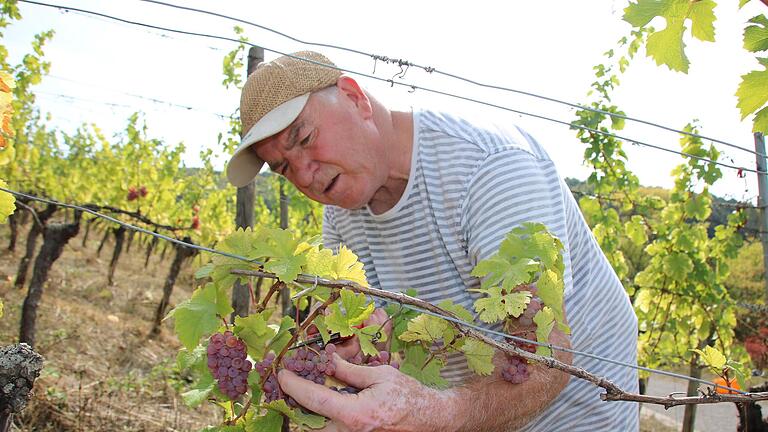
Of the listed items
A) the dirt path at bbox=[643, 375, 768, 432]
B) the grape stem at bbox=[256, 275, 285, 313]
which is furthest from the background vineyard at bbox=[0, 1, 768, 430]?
the grape stem at bbox=[256, 275, 285, 313]

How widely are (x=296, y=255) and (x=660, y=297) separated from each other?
5545 mm

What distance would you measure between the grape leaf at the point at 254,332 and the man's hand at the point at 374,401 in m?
0.13

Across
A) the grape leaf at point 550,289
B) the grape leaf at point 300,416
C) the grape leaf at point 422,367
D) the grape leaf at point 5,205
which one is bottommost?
Answer: the grape leaf at point 300,416

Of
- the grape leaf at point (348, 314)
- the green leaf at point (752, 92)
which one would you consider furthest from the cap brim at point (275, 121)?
the green leaf at point (752, 92)

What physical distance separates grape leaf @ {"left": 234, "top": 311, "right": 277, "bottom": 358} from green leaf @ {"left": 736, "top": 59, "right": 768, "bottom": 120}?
1028 millimetres

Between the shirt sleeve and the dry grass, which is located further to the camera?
the dry grass

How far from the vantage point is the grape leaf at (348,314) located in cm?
135

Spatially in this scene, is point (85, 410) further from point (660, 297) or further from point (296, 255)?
point (660, 297)

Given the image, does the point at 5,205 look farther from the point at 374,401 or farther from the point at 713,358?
the point at 713,358

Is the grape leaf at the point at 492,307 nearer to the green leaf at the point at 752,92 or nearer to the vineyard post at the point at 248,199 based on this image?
the green leaf at the point at 752,92

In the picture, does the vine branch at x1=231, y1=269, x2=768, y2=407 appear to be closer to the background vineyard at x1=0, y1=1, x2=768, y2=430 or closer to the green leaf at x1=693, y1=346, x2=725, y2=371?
the green leaf at x1=693, y1=346, x2=725, y2=371

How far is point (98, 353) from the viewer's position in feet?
23.5

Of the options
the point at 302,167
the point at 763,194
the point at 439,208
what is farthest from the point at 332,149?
the point at 763,194

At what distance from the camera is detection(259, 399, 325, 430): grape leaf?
1.34 meters
